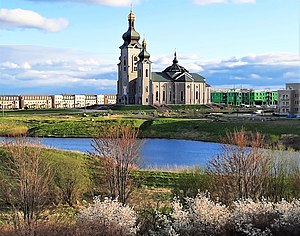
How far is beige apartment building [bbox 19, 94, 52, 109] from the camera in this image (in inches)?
6005

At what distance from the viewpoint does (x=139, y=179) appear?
25.9 metres

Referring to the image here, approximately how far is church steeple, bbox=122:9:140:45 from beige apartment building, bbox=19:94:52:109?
57471 mm

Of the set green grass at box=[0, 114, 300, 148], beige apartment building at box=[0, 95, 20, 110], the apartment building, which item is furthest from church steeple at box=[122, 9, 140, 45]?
the apartment building

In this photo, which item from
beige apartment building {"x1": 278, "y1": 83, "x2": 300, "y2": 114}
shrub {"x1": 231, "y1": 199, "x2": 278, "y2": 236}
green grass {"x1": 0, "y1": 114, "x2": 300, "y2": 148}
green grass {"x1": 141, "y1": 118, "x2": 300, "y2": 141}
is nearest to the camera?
shrub {"x1": 231, "y1": 199, "x2": 278, "y2": 236}

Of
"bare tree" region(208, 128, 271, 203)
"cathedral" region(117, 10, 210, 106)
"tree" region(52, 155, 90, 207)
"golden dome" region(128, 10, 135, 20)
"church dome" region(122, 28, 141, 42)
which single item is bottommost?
"tree" region(52, 155, 90, 207)

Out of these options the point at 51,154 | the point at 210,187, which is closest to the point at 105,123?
the point at 51,154

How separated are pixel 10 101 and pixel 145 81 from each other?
64.3 metres

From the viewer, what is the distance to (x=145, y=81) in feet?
319

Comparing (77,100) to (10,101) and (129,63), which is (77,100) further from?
(129,63)

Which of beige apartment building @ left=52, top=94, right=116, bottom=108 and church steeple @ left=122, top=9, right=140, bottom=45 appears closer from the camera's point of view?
church steeple @ left=122, top=9, right=140, bottom=45

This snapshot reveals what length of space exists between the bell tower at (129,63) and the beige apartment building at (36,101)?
185ft

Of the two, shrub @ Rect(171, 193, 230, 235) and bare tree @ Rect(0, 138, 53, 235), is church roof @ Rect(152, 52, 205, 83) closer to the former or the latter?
bare tree @ Rect(0, 138, 53, 235)

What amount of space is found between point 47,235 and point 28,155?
7780mm

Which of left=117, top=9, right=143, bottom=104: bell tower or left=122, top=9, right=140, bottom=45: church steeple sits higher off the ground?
left=122, top=9, right=140, bottom=45: church steeple
